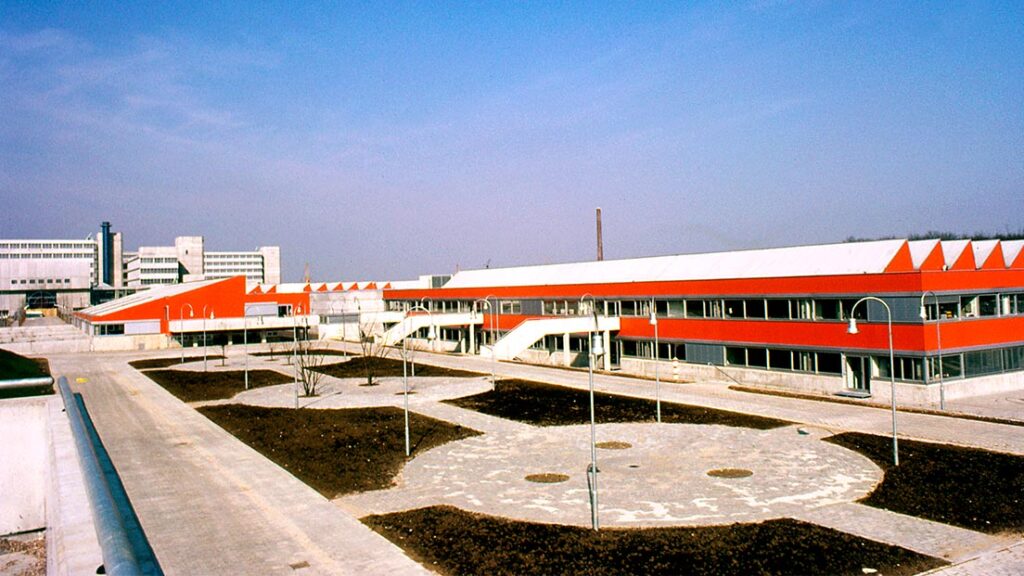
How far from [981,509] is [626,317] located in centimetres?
3845

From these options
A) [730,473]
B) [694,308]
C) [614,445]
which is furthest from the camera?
[694,308]

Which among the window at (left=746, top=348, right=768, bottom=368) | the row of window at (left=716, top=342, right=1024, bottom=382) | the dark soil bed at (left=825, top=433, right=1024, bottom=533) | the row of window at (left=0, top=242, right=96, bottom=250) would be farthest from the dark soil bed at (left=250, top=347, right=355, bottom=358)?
the row of window at (left=0, top=242, right=96, bottom=250)

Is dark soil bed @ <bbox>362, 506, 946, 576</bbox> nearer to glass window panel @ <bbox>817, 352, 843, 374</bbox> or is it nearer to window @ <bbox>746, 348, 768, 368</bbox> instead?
glass window panel @ <bbox>817, 352, 843, 374</bbox>

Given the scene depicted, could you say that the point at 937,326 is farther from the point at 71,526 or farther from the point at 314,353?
the point at 314,353

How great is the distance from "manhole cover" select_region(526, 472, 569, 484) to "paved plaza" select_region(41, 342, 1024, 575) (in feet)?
0.55

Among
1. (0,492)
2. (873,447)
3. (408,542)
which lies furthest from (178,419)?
(873,447)

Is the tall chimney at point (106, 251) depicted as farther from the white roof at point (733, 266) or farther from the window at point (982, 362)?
the window at point (982, 362)

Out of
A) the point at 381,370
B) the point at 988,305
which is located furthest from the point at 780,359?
the point at 381,370

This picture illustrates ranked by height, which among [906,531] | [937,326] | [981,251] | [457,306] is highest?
[981,251]

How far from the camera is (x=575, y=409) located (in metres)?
37.4

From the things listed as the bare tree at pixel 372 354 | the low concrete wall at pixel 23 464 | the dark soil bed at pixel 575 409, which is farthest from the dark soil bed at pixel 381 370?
the low concrete wall at pixel 23 464

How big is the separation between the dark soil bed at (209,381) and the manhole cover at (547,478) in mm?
27935

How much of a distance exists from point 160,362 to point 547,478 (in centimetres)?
5774

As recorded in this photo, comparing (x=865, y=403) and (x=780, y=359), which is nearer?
(x=865, y=403)
